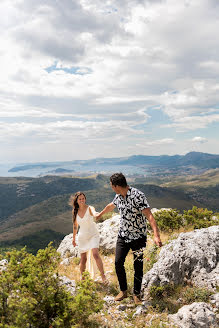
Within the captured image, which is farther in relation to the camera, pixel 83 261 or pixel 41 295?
pixel 83 261

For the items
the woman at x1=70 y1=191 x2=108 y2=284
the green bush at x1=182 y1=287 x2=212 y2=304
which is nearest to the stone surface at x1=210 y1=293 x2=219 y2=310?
the green bush at x1=182 y1=287 x2=212 y2=304

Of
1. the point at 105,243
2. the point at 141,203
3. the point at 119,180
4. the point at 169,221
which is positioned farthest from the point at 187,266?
the point at 169,221

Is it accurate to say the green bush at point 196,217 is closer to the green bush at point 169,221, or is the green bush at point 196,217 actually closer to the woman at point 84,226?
the green bush at point 169,221

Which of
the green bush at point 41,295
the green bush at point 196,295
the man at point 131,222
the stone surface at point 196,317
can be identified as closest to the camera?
the green bush at point 41,295

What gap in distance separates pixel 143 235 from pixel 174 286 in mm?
1841

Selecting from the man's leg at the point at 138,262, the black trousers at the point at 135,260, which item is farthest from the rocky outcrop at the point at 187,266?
the black trousers at the point at 135,260

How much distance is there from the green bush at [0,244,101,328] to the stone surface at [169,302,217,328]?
2.04 metres

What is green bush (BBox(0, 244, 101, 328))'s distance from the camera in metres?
3.56

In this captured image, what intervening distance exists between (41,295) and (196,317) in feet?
10.7

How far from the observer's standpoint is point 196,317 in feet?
15.2

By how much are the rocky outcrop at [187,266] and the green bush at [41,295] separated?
9.59 ft

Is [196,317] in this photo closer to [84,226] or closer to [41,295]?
[41,295]

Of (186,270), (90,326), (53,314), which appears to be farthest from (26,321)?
(186,270)

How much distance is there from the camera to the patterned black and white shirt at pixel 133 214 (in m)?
5.68
